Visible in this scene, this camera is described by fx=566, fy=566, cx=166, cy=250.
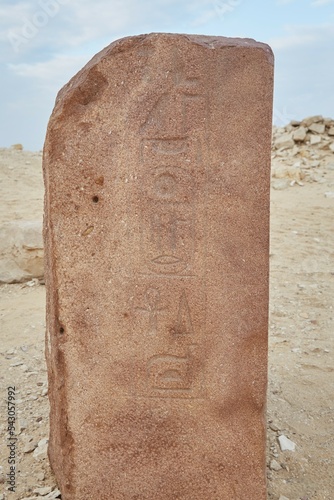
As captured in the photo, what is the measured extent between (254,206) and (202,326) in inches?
20.4

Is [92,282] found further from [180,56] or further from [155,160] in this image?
[180,56]

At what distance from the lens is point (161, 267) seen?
7.33 feet

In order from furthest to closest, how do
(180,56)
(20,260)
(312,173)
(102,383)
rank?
(312,173) → (20,260) → (102,383) → (180,56)

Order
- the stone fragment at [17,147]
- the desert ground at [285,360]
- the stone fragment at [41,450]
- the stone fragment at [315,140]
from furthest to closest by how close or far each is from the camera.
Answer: the stone fragment at [17,147] → the stone fragment at [315,140] → the stone fragment at [41,450] → the desert ground at [285,360]

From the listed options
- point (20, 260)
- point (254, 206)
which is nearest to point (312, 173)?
point (20, 260)

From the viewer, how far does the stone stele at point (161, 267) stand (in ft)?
7.09

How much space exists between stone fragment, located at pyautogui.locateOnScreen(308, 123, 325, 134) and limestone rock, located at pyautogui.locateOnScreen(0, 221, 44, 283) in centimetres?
717

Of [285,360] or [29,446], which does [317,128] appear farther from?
[29,446]

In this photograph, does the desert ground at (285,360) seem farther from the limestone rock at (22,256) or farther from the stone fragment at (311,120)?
the stone fragment at (311,120)

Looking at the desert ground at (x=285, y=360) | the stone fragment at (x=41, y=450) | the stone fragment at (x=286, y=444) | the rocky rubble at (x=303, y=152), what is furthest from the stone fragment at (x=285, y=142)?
the stone fragment at (x=41, y=450)

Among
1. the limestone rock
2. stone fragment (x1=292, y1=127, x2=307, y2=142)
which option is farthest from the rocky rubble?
the limestone rock

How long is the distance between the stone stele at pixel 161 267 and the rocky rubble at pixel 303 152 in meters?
7.60

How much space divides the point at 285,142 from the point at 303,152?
20.9 inches

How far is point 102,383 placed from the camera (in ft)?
7.57
